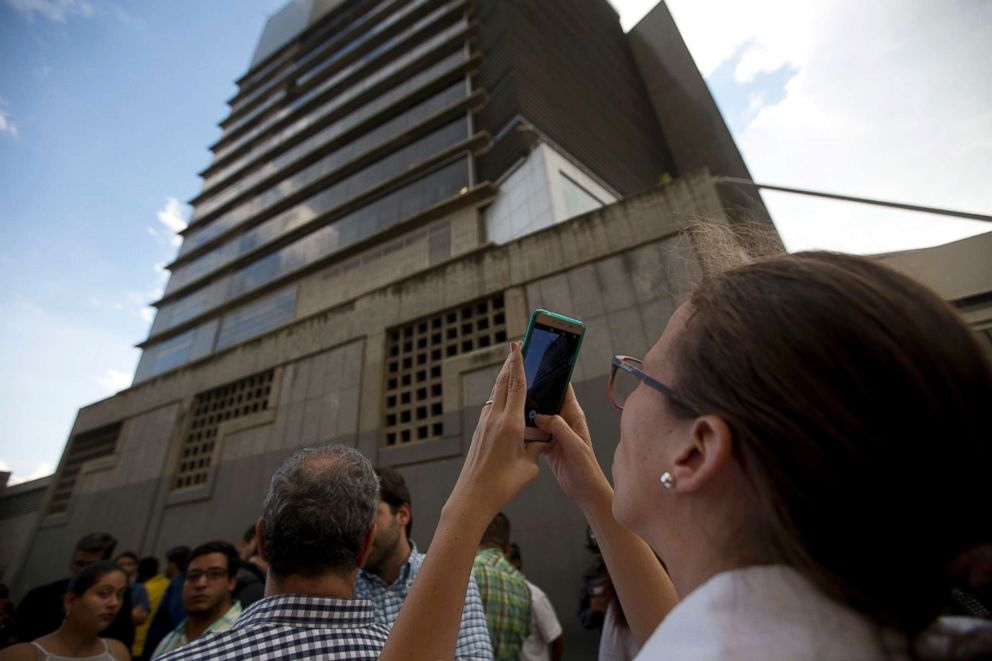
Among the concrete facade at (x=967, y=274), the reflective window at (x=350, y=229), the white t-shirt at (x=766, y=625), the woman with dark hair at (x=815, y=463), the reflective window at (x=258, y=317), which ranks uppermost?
the reflective window at (x=350, y=229)

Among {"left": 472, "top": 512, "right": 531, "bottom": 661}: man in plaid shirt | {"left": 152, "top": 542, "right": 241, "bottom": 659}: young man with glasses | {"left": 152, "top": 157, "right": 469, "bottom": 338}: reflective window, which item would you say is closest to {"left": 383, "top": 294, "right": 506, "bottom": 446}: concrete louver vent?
{"left": 152, "top": 542, "right": 241, "bottom": 659}: young man with glasses

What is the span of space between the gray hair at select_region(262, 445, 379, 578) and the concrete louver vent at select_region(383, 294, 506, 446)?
5809mm

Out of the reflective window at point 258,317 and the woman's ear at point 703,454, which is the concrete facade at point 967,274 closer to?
the woman's ear at point 703,454

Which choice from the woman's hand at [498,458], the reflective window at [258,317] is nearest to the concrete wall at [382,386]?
the reflective window at [258,317]

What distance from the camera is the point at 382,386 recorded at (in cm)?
811

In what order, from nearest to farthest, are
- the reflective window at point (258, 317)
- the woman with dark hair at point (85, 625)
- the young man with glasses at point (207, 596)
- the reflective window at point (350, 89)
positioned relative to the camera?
1. the woman with dark hair at point (85, 625)
2. the young man with glasses at point (207, 596)
3. the reflective window at point (258, 317)
4. the reflective window at point (350, 89)

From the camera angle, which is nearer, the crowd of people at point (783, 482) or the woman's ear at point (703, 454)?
the crowd of people at point (783, 482)

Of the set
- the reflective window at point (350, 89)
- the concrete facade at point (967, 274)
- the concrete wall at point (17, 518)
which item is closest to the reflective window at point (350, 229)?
the reflective window at point (350, 89)

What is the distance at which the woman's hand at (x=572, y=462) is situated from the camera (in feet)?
3.90

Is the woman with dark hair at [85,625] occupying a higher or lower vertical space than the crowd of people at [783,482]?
lower

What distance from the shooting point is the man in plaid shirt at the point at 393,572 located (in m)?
2.00

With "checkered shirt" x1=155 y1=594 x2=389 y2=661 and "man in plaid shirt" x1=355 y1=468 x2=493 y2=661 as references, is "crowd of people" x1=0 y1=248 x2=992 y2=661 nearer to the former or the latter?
"checkered shirt" x1=155 y1=594 x2=389 y2=661


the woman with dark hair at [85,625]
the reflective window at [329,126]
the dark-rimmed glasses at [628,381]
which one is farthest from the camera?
the reflective window at [329,126]

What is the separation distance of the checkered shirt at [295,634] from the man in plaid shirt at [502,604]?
151cm
